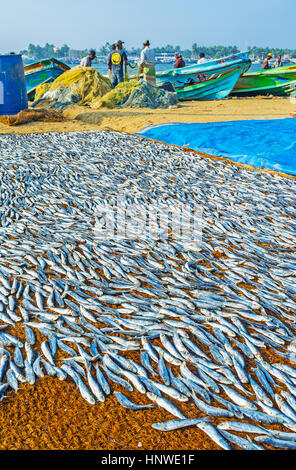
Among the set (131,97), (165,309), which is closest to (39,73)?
(131,97)

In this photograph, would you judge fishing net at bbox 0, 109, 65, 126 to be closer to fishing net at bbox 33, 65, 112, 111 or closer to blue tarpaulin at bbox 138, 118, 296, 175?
fishing net at bbox 33, 65, 112, 111

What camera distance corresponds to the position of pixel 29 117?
1608 centimetres

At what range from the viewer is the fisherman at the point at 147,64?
19.8 meters

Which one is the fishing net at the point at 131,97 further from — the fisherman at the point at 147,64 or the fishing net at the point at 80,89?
the fisherman at the point at 147,64

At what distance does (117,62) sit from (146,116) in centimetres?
552

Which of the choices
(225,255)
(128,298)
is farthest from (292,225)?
(128,298)

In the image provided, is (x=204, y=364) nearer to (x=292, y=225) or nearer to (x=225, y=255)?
(x=225, y=255)

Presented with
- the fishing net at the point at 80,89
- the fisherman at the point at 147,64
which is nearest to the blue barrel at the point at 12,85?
the fishing net at the point at 80,89

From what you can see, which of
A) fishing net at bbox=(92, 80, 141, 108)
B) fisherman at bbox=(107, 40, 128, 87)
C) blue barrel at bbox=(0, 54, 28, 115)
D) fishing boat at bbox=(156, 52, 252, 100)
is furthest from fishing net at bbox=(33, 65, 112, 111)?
fishing boat at bbox=(156, 52, 252, 100)

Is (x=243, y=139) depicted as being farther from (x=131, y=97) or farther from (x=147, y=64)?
(x=147, y=64)

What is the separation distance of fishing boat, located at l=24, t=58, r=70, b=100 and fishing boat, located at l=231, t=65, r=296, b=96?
11915 mm

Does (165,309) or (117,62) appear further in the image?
(117,62)
